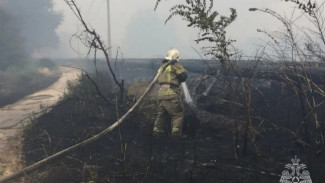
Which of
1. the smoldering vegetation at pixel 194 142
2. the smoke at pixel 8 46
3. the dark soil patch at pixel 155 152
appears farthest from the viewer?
the smoke at pixel 8 46

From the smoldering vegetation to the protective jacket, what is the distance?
2.09ft

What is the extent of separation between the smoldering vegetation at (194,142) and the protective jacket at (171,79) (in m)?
0.64

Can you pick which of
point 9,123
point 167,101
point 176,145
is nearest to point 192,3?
point 167,101

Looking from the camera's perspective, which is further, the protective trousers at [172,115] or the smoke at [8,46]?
the smoke at [8,46]

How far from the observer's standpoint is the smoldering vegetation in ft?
15.8

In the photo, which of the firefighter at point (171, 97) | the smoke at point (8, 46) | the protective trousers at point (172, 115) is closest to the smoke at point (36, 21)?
the smoke at point (8, 46)

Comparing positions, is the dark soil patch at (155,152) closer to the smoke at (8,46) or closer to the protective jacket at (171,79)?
the protective jacket at (171,79)

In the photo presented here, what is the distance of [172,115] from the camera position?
6590 millimetres

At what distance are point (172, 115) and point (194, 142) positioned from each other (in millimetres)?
743

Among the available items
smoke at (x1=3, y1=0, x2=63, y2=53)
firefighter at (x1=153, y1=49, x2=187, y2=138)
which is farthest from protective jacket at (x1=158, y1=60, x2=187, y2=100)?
smoke at (x1=3, y1=0, x2=63, y2=53)

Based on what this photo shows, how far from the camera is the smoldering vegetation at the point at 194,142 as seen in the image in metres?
4.81

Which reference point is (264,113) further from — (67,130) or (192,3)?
(67,130)

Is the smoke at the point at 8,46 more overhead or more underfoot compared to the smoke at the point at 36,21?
more underfoot

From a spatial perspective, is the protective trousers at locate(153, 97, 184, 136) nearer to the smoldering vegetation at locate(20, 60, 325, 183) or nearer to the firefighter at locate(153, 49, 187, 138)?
the firefighter at locate(153, 49, 187, 138)
